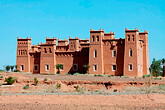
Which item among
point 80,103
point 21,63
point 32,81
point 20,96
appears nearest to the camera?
point 80,103

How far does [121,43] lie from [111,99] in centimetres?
2655

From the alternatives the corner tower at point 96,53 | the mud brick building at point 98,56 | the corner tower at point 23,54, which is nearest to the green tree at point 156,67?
the mud brick building at point 98,56

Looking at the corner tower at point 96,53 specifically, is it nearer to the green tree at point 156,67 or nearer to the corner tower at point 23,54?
the corner tower at point 23,54

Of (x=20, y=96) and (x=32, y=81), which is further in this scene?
(x=32, y=81)

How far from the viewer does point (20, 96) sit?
67.7 feet

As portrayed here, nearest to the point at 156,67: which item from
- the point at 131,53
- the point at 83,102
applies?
the point at 131,53

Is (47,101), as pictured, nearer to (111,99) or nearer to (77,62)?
(111,99)

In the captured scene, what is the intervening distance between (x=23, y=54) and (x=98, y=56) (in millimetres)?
14055

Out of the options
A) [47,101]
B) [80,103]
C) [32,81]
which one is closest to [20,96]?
[47,101]

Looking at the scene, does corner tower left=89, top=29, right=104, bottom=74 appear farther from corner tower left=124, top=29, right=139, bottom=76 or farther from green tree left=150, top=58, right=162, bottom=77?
green tree left=150, top=58, right=162, bottom=77

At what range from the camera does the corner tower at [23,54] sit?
173 ft

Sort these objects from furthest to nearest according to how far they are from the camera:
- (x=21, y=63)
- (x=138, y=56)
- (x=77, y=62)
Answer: (x=21, y=63), (x=77, y=62), (x=138, y=56)

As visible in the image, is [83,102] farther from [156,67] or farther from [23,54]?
[156,67]

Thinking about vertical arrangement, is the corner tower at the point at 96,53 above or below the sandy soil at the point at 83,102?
above
